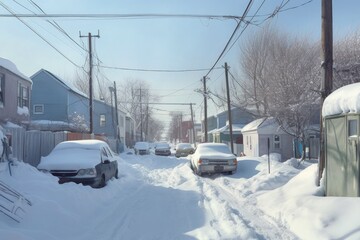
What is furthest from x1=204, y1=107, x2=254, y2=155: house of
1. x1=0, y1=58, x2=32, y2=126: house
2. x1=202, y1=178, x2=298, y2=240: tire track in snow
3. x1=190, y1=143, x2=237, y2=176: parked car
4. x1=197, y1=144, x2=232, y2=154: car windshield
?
x1=202, y1=178, x2=298, y2=240: tire track in snow

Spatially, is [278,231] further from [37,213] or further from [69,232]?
[37,213]

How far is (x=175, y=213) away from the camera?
9.66 metres

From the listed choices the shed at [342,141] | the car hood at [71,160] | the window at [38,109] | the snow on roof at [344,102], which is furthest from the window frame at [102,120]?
the snow on roof at [344,102]

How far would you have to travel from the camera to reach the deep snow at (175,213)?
7352mm

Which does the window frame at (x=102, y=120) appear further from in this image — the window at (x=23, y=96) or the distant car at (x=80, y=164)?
the distant car at (x=80, y=164)

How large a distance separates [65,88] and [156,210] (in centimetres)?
3444

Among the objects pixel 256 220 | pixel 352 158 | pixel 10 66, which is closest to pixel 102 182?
pixel 256 220

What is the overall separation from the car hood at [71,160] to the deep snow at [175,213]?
942 mm

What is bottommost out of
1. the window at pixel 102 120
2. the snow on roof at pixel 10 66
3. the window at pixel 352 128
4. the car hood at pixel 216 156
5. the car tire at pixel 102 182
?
the car tire at pixel 102 182

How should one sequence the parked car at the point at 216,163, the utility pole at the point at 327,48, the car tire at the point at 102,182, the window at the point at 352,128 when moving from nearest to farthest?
the window at the point at 352,128 → the utility pole at the point at 327,48 → the car tire at the point at 102,182 → the parked car at the point at 216,163

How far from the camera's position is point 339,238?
6.91m

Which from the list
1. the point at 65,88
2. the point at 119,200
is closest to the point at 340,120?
the point at 119,200

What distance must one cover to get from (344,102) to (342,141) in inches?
34.3

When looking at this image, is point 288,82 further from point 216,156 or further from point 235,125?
point 235,125
